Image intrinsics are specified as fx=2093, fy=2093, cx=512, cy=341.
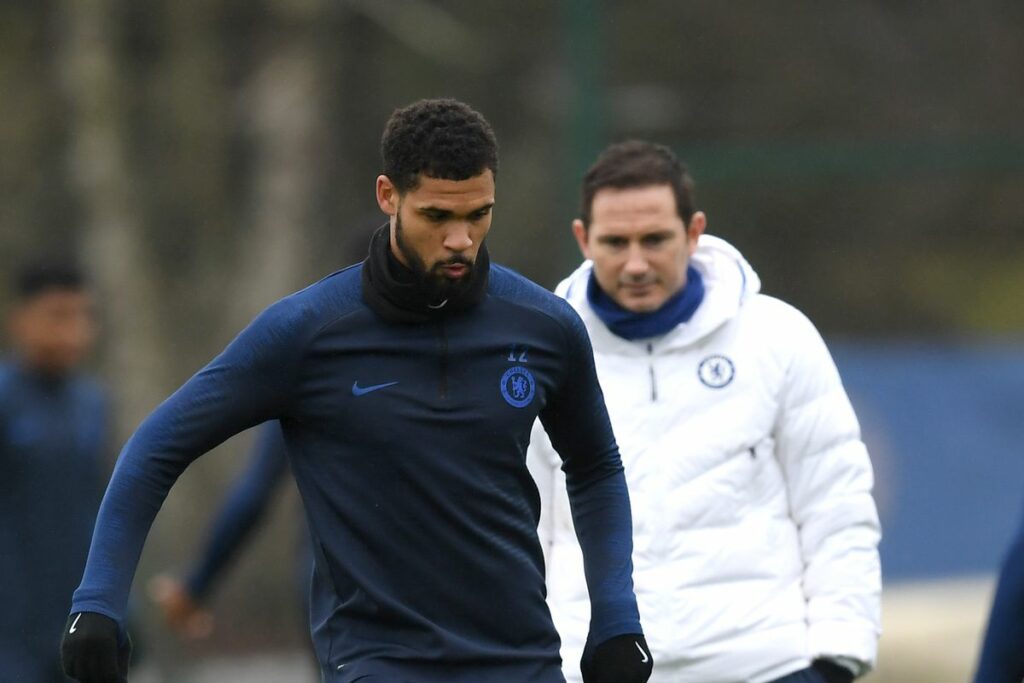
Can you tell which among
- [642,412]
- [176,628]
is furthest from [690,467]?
[176,628]

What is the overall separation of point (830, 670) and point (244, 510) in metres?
2.60

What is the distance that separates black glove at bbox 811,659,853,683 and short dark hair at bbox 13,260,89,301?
3.44m

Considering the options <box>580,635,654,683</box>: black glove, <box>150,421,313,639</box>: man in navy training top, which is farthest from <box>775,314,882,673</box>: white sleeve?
<box>150,421,313,639</box>: man in navy training top

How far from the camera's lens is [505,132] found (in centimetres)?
1739

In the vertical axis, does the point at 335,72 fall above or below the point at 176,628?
above

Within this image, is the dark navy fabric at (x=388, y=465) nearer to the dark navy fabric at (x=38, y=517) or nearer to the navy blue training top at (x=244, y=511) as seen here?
the navy blue training top at (x=244, y=511)

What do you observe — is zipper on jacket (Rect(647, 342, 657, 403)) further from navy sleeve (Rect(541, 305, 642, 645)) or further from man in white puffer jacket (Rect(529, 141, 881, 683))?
navy sleeve (Rect(541, 305, 642, 645))

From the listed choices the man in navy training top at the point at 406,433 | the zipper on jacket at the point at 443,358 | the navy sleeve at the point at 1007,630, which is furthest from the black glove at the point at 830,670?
the zipper on jacket at the point at 443,358

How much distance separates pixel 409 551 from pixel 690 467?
1.17 metres

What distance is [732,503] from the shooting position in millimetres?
5172

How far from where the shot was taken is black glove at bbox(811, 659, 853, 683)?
17.1 ft

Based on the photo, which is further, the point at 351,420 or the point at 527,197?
the point at 527,197

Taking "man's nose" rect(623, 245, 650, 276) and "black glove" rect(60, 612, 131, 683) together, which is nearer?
"black glove" rect(60, 612, 131, 683)

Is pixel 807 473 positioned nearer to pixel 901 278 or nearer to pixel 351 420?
pixel 351 420
